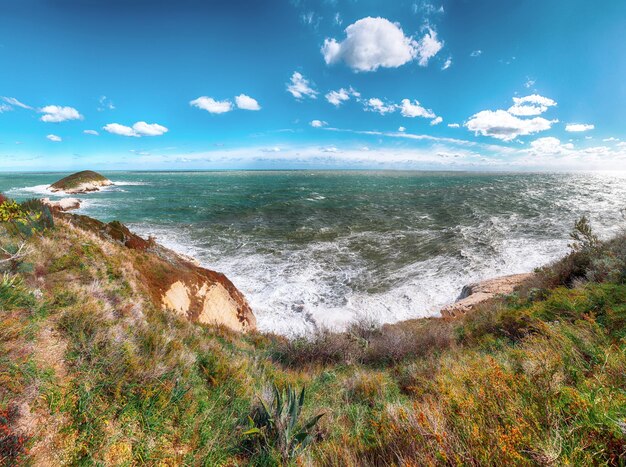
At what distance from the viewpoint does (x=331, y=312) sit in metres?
11.8

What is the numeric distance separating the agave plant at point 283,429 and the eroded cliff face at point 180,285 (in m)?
5.60

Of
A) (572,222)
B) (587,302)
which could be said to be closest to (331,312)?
(587,302)

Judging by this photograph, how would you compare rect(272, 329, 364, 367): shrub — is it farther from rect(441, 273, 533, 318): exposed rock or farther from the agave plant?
rect(441, 273, 533, 318): exposed rock

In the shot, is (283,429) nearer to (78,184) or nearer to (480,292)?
(480,292)

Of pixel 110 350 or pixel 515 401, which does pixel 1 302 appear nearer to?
pixel 110 350

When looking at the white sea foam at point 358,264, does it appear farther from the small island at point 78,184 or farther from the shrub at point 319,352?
the small island at point 78,184

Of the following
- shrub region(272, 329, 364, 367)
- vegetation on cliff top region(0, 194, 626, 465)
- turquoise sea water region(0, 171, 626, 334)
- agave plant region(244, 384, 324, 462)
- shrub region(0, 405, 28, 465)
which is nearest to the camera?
shrub region(0, 405, 28, 465)

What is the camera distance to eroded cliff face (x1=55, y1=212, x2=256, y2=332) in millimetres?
8508

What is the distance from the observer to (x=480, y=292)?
1155 centimetres

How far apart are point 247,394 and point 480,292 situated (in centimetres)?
1142

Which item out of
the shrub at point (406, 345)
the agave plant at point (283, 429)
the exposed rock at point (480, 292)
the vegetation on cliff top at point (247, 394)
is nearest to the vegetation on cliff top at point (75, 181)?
the vegetation on cliff top at point (247, 394)

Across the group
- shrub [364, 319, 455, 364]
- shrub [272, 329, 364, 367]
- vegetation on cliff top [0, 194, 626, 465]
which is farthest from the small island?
shrub [364, 319, 455, 364]

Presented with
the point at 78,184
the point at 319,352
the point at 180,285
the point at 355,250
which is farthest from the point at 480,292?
the point at 78,184

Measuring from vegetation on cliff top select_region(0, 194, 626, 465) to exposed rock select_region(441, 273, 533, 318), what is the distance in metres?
4.27
